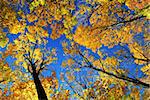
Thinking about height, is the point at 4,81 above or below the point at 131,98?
above

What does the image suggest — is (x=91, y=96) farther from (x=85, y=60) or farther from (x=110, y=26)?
(x=110, y=26)

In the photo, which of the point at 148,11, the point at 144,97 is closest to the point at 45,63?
the point at 148,11

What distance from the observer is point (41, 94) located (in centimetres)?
1347

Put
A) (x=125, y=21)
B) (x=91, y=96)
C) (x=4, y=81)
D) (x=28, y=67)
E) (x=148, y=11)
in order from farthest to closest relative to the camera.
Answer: (x=91, y=96) < (x=4, y=81) < (x=28, y=67) < (x=125, y=21) < (x=148, y=11)

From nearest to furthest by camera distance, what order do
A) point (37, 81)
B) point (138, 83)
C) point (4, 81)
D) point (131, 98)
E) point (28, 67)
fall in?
point (138, 83) < point (37, 81) < point (28, 67) < point (4, 81) < point (131, 98)

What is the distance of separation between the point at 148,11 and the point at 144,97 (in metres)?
18.0

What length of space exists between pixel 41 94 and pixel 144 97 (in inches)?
556

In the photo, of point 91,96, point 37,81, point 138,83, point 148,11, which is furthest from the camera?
point 91,96

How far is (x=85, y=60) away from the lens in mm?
18109

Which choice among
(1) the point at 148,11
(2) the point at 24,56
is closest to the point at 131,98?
(2) the point at 24,56

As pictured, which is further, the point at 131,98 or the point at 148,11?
the point at 131,98

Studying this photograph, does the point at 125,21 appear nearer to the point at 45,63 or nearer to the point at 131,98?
the point at 45,63

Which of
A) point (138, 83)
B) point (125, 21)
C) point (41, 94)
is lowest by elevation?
point (138, 83)

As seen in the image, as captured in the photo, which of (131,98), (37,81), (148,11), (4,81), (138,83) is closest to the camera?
(148,11)
